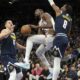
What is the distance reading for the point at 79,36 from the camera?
23.4 m

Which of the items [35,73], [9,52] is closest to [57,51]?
[9,52]

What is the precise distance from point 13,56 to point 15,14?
1219cm

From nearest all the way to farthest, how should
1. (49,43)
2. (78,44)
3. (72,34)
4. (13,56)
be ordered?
1. (13,56)
2. (49,43)
3. (78,44)
4. (72,34)

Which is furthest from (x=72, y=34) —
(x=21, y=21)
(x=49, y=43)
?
(x=49, y=43)

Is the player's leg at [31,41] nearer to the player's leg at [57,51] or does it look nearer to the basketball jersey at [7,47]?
the player's leg at [57,51]

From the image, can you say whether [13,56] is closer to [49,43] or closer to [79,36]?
[49,43]

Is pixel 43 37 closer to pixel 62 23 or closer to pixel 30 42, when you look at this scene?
pixel 30 42

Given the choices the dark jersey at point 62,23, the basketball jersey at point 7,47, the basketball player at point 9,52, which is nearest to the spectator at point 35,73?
the dark jersey at point 62,23

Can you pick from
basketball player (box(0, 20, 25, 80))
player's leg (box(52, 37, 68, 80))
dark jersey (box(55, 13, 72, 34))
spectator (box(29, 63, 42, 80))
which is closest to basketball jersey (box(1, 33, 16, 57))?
basketball player (box(0, 20, 25, 80))

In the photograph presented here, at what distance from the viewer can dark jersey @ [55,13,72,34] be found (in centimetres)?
1274

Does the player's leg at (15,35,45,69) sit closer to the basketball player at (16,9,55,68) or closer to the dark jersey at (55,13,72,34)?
the basketball player at (16,9,55,68)

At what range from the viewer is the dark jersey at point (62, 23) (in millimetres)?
12742

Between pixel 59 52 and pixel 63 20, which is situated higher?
pixel 63 20

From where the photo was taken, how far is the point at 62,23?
12758 mm
